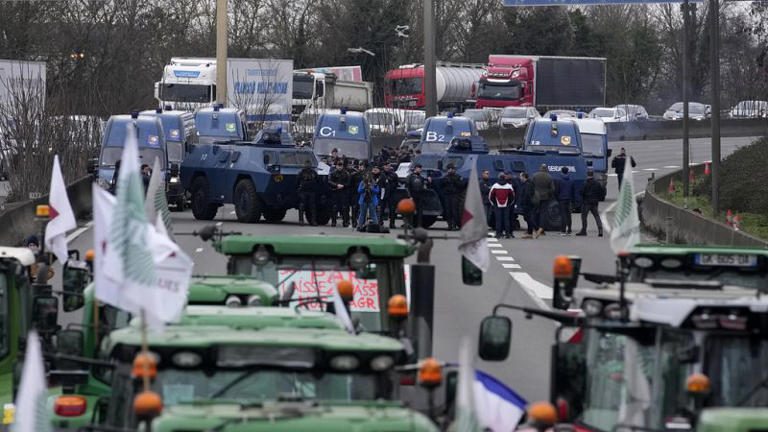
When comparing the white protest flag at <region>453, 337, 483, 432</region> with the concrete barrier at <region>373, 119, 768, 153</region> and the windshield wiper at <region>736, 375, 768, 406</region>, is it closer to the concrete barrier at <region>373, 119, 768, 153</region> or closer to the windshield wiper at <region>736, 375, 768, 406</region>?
the windshield wiper at <region>736, 375, 768, 406</region>

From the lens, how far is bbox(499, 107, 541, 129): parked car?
75.8m

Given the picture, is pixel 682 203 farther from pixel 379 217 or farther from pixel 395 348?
pixel 395 348

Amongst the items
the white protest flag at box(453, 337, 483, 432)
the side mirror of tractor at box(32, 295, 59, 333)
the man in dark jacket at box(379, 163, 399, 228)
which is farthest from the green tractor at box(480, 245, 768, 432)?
the man in dark jacket at box(379, 163, 399, 228)

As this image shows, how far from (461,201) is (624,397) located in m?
29.3

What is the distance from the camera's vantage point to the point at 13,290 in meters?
13.2

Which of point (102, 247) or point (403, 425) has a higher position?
point (102, 247)

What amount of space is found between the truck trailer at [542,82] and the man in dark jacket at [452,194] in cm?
4386

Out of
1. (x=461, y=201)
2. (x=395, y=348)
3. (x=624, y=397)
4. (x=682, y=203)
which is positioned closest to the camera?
(x=395, y=348)

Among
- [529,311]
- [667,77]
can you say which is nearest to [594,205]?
[529,311]

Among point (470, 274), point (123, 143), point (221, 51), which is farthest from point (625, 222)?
point (221, 51)

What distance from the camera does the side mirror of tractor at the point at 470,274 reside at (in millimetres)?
12914

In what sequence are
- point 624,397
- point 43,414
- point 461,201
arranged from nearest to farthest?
point 43,414 < point 624,397 < point 461,201

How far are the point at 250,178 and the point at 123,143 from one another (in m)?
4.16

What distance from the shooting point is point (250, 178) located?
39500 mm
